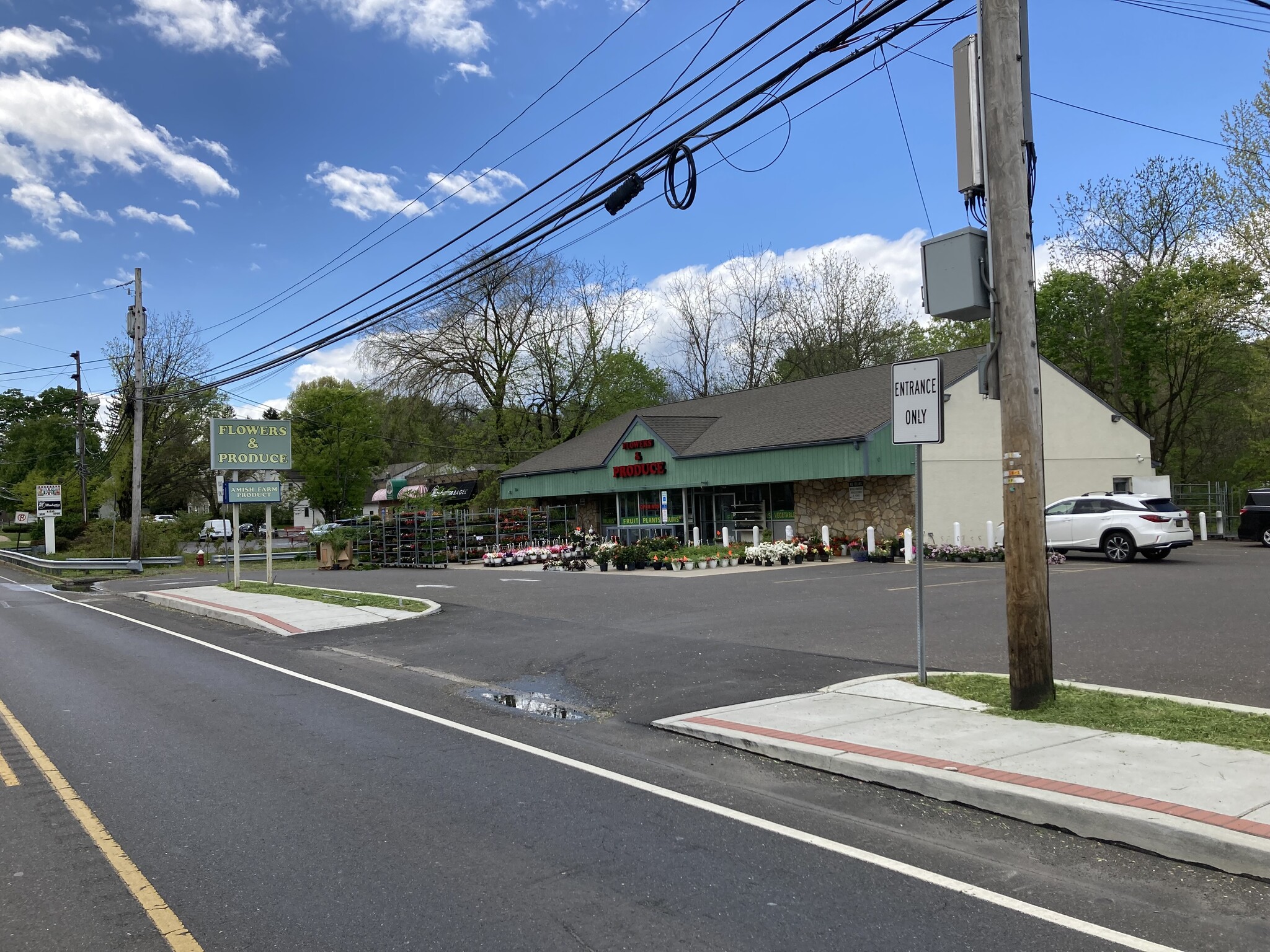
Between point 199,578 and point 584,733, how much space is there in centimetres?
2702

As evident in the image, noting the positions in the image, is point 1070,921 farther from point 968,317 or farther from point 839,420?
point 839,420

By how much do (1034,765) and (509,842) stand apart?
11.7ft

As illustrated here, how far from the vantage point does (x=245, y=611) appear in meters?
17.8

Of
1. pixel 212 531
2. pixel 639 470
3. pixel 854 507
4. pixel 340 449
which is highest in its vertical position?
pixel 340 449

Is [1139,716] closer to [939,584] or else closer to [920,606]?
[920,606]

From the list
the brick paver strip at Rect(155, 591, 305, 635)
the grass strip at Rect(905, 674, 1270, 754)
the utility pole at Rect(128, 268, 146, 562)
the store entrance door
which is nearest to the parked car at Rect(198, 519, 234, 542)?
the utility pole at Rect(128, 268, 146, 562)

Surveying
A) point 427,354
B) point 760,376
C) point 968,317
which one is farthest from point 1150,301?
point 968,317

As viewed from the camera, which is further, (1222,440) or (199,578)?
(1222,440)

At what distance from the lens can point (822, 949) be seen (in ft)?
12.6

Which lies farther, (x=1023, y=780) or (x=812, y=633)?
(x=812, y=633)

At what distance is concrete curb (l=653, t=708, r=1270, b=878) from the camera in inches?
181

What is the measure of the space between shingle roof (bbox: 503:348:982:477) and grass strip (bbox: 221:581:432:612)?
14611 millimetres

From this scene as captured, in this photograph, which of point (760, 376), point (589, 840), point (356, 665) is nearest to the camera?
point (589, 840)

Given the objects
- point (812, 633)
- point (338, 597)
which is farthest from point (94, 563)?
point (812, 633)
